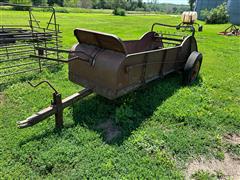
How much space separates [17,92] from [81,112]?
1.83m

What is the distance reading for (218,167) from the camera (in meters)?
2.89

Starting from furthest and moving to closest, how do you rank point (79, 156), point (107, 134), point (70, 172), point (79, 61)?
point (79, 61) → point (107, 134) → point (79, 156) → point (70, 172)

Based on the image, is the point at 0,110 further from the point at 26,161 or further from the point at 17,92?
the point at 26,161

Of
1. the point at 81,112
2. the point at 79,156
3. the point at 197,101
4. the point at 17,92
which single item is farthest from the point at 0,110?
the point at 197,101

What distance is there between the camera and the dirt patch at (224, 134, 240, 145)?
3406mm

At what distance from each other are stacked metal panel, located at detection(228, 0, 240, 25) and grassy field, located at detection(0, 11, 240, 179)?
31.3 metres

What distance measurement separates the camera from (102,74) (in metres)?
3.48

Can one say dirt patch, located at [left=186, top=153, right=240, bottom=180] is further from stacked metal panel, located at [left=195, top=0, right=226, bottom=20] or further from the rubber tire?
stacked metal panel, located at [left=195, top=0, right=226, bottom=20]

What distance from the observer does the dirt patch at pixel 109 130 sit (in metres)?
3.34

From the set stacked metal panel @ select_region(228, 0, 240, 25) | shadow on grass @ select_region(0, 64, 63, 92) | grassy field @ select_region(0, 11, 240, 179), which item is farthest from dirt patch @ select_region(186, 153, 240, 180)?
stacked metal panel @ select_region(228, 0, 240, 25)

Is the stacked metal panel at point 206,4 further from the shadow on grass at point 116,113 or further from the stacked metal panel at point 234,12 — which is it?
the shadow on grass at point 116,113

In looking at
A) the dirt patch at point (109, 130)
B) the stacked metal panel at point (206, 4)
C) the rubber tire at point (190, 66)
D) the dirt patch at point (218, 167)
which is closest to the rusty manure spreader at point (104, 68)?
the dirt patch at point (109, 130)

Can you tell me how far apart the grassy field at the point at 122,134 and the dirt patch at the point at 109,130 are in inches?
0.6

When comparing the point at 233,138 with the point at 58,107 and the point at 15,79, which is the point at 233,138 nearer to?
the point at 58,107
